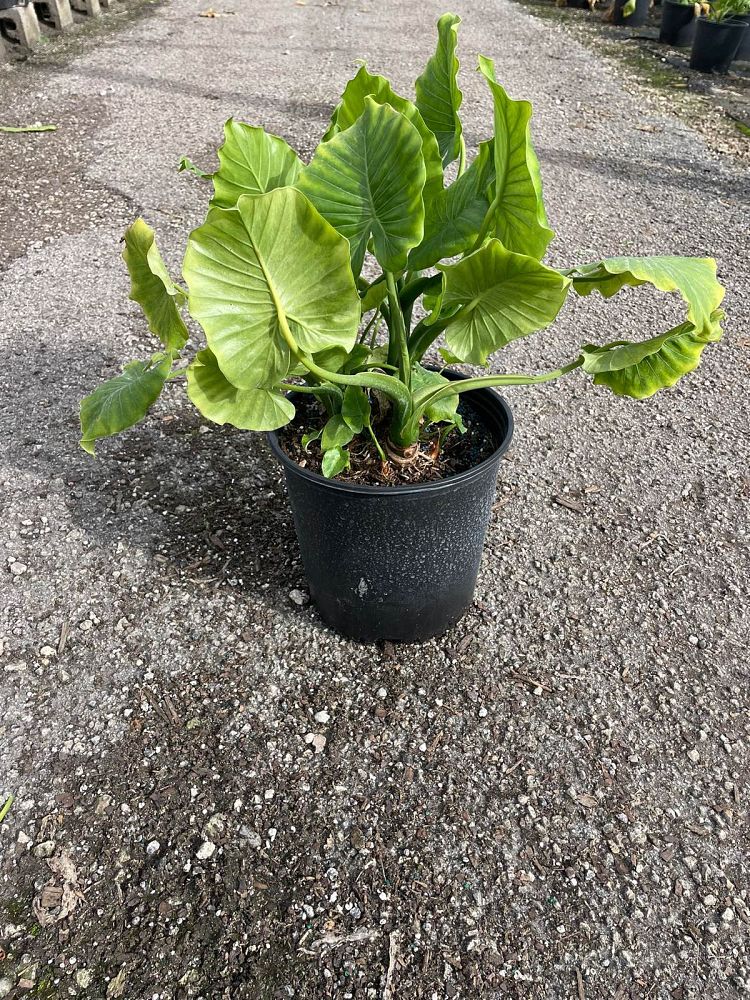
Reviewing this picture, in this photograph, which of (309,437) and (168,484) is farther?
(168,484)

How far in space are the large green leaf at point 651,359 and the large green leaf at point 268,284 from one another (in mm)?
454

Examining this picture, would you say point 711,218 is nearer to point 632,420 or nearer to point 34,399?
point 632,420

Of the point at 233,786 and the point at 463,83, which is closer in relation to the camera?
the point at 233,786

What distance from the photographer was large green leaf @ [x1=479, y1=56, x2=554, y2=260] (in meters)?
1.01

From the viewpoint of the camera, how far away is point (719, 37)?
5.08 meters

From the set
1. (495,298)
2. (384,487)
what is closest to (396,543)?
(384,487)

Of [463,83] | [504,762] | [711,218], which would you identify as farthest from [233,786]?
[463,83]

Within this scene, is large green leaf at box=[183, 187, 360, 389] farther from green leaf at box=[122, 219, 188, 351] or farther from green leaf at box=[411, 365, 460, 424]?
green leaf at box=[411, 365, 460, 424]

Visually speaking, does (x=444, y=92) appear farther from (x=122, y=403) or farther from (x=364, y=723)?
(x=364, y=723)

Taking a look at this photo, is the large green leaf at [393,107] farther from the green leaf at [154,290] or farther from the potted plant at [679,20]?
the potted plant at [679,20]

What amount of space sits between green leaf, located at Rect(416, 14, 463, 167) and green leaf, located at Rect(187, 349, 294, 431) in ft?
1.72

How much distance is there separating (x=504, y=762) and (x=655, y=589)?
630 millimetres

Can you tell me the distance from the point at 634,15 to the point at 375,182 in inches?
266

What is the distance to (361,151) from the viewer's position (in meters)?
1.06
